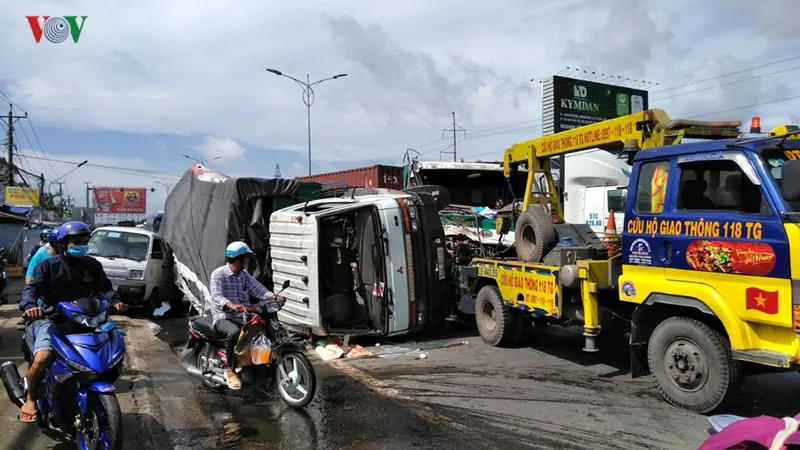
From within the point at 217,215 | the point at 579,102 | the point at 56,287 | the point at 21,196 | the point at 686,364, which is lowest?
the point at 686,364

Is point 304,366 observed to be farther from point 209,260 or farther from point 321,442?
point 209,260

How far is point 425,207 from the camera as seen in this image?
836 centimetres

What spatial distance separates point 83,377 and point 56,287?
0.86 m

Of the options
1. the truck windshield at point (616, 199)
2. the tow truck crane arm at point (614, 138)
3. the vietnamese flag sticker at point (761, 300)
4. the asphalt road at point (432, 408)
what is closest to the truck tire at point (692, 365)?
the asphalt road at point (432, 408)

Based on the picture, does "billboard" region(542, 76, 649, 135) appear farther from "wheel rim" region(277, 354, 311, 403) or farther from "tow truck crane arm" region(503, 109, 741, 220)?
"wheel rim" region(277, 354, 311, 403)

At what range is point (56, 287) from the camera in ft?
14.4

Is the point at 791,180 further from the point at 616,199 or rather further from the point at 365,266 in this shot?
the point at 616,199

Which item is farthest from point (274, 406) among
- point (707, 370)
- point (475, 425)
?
point (707, 370)

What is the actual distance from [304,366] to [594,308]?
307 cm

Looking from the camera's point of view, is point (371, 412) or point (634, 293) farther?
point (634, 293)

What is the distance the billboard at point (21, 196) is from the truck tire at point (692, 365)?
4573 cm

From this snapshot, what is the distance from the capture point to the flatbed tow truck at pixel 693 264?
176 inches

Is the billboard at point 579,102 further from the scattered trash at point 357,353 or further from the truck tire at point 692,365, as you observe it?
the truck tire at point 692,365

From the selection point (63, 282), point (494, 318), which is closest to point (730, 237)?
point (494, 318)
